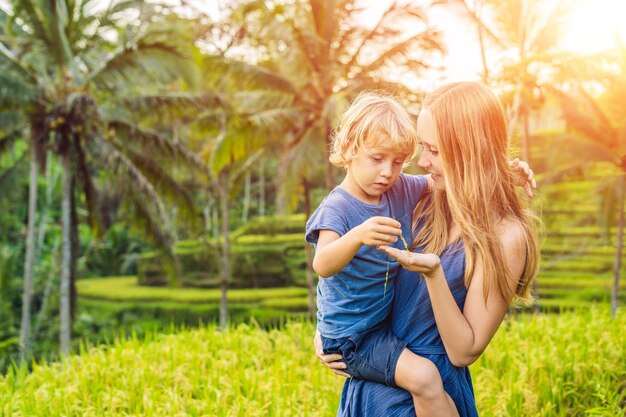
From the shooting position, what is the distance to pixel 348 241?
1.65 m

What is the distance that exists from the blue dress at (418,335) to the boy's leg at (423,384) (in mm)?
54

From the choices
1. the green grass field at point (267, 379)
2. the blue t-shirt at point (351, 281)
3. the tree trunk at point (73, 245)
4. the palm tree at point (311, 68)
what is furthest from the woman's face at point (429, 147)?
the tree trunk at point (73, 245)

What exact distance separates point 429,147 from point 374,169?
0.53 feet

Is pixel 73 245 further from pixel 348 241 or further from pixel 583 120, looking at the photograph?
pixel 348 241

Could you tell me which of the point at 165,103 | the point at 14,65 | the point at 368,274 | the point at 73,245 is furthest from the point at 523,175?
the point at 73,245

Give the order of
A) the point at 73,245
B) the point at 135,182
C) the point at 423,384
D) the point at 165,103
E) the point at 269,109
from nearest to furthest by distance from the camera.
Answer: the point at 423,384
the point at 135,182
the point at 165,103
the point at 269,109
the point at 73,245

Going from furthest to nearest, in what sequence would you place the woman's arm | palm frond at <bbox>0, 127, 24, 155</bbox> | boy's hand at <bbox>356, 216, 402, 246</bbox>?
1. palm frond at <bbox>0, 127, 24, 155</bbox>
2. the woman's arm
3. boy's hand at <bbox>356, 216, 402, 246</bbox>

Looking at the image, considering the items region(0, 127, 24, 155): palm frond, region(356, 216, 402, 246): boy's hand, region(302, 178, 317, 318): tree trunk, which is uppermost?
region(0, 127, 24, 155): palm frond

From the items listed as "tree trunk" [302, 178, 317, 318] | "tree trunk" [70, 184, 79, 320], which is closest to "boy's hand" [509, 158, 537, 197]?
"tree trunk" [302, 178, 317, 318]

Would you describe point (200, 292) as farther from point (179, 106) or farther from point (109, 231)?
point (179, 106)

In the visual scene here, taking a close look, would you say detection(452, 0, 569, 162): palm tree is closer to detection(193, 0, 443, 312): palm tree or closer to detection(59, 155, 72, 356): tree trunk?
detection(193, 0, 443, 312): palm tree

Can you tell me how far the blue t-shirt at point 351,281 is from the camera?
6.00 ft

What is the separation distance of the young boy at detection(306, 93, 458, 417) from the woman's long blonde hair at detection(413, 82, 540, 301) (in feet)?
0.38

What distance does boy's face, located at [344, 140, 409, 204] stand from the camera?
1.88 metres
